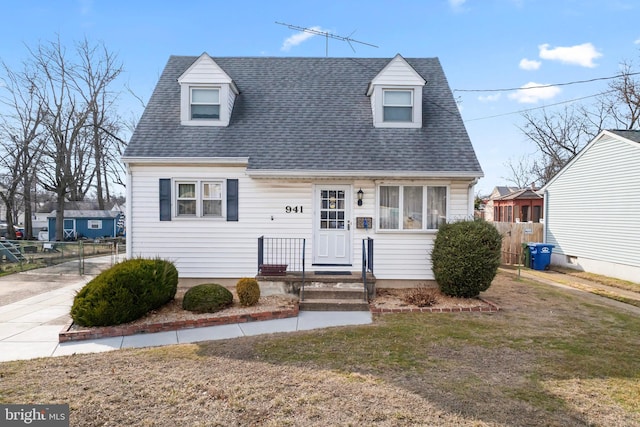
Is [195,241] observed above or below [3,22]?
below

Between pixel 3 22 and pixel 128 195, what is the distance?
11.3 metres

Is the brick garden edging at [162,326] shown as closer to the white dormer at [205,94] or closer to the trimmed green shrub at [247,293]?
the trimmed green shrub at [247,293]

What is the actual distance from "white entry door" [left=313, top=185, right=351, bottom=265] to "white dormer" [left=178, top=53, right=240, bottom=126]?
3.60 meters

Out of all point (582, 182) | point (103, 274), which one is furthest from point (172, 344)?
point (582, 182)

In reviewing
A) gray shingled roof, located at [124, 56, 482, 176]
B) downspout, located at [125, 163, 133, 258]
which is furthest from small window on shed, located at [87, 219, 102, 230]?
downspout, located at [125, 163, 133, 258]

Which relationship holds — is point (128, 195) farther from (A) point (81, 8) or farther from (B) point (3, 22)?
(B) point (3, 22)

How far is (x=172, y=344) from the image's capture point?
570 centimetres

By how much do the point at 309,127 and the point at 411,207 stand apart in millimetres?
3682

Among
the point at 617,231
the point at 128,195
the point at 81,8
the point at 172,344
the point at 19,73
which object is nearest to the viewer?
the point at 172,344

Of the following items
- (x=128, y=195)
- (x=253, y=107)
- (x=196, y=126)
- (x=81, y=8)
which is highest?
(x=81, y=8)

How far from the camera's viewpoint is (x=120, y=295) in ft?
20.7

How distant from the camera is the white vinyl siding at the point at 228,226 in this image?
31.7 feet

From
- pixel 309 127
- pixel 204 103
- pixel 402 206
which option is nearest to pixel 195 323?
pixel 402 206
